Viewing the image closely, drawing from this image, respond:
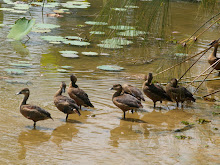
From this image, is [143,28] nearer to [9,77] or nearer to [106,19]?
[106,19]

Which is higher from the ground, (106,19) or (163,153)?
(106,19)

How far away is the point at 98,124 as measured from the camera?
6.06 m

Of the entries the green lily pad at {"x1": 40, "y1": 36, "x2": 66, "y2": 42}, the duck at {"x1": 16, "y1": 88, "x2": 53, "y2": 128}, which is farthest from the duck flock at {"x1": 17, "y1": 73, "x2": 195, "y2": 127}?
the green lily pad at {"x1": 40, "y1": 36, "x2": 66, "y2": 42}

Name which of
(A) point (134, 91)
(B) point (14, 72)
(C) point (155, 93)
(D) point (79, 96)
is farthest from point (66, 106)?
(B) point (14, 72)

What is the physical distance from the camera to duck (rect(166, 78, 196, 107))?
6.93 m

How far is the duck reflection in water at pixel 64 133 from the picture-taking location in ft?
17.8

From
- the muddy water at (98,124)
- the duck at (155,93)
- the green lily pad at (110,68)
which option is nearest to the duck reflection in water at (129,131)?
the muddy water at (98,124)

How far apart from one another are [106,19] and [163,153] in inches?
69.6

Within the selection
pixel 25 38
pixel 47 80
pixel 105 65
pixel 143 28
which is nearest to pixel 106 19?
pixel 143 28

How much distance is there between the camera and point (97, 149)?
16.8 ft

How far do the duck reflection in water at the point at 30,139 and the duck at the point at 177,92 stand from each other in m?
2.48

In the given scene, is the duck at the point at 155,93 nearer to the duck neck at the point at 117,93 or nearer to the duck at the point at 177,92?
the duck at the point at 177,92

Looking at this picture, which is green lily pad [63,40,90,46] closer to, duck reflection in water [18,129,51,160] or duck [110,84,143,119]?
duck [110,84,143,119]

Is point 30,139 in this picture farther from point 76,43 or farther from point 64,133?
point 76,43
